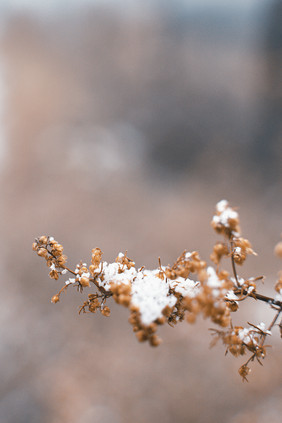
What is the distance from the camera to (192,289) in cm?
47

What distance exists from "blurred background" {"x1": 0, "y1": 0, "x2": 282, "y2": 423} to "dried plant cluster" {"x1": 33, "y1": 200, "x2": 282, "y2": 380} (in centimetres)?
180

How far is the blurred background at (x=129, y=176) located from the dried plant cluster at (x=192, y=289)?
1.80 metres

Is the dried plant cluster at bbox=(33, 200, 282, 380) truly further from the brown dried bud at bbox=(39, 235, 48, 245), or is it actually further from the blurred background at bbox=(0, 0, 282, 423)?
the blurred background at bbox=(0, 0, 282, 423)

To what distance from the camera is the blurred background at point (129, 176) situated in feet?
6.69

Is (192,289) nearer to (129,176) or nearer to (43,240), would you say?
(43,240)

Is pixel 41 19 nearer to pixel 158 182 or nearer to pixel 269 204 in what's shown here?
pixel 158 182

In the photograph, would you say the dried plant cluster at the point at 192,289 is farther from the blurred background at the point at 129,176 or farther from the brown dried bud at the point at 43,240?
the blurred background at the point at 129,176

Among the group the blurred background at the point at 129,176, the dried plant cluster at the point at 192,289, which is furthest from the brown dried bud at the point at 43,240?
the blurred background at the point at 129,176

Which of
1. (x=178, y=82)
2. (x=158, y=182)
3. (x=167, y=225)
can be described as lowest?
(x=167, y=225)

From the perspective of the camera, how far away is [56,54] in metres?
4.27

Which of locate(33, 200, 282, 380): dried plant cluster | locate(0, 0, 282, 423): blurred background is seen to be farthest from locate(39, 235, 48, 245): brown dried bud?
locate(0, 0, 282, 423): blurred background

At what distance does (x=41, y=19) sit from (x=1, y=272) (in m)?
3.67

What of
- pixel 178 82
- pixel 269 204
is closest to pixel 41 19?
pixel 178 82

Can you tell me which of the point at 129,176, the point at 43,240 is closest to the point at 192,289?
the point at 43,240
